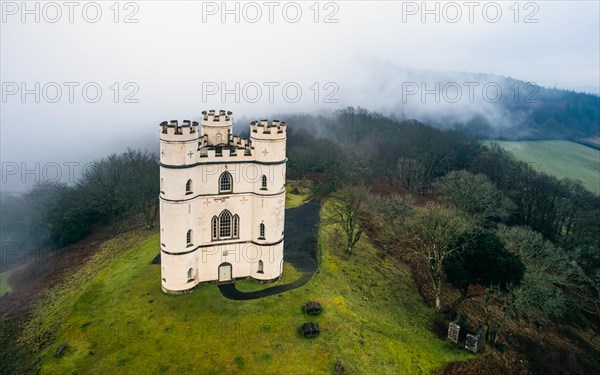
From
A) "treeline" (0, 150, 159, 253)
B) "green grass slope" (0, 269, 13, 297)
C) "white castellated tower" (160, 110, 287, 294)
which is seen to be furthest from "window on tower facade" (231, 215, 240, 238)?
"green grass slope" (0, 269, 13, 297)

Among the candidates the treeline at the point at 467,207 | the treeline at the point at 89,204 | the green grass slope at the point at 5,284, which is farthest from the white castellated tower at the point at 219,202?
the green grass slope at the point at 5,284

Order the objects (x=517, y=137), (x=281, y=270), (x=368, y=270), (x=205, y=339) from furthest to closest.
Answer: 1. (x=517, y=137)
2. (x=368, y=270)
3. (x=281, y=270)
4. (x=205, y=339)

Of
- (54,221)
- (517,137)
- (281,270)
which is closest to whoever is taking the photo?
(281,270)

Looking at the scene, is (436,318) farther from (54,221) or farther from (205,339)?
(54,221)

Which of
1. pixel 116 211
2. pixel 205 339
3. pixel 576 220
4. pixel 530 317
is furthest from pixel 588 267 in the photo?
pixel 116 211

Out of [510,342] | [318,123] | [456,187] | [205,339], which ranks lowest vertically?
[510,342]

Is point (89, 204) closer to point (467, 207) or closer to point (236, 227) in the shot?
point (236, 227)
